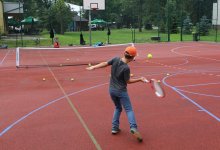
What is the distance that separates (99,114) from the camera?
790 centimetres

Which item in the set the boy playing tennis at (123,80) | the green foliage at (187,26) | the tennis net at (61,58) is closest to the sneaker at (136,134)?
the boy playing tennis at (123,80)

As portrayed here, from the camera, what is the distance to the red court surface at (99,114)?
19.9 feet

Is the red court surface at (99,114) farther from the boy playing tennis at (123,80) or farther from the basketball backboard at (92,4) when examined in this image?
the basketball backboard at (92,4)

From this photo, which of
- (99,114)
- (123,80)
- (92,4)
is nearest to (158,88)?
(123,80)

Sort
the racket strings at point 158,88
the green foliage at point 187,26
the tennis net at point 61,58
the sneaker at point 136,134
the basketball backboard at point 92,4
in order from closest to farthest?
A: the sneaker at point 136,134 → the racket strings at point 158,88 → the tennis net at point 61,58 → the basketball backboard at point 92,4 → the green foliage at point 187,26

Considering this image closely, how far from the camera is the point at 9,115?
26.3 feet

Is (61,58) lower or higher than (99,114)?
higher

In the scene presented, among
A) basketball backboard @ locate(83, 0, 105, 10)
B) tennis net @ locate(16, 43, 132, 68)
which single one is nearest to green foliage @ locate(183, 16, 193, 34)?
basketball backboard @ locate(83, 0, 105, 10)

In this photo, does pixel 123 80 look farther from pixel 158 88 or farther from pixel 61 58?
pixel 61 58

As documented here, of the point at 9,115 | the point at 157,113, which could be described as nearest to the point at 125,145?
the point at 157,113

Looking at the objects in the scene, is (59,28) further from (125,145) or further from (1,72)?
(125,145)

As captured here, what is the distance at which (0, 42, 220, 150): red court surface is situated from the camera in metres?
6.06

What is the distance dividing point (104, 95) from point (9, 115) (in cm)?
307

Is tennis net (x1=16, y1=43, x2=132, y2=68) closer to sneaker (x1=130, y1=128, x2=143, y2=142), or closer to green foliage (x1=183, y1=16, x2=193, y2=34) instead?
sneaker (x1=130, y1=128, x2=143, y2=142)
